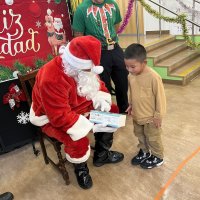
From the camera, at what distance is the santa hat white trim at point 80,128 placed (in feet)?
5.63

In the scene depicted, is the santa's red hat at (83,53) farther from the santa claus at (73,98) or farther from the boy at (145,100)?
the boy at (145,100)

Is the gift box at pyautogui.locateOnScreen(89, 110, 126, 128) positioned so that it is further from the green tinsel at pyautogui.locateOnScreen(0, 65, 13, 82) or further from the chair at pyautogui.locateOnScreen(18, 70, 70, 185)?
the green tinsel at pyautogui.locateOnScreen(0, 65, 13, 82)

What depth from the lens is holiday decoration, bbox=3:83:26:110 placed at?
2.29m

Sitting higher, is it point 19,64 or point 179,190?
point 19,64

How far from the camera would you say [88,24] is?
248 cm

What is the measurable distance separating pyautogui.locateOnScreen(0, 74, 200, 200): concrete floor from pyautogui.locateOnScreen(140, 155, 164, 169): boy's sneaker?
1.4 inches

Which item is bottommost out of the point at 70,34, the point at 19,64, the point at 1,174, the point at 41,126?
the point at 1,174

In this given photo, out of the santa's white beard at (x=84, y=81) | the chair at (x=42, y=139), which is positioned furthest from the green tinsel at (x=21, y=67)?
the santa's white beard at (x=84, y=81)

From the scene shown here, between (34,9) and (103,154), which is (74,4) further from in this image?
(103,154)

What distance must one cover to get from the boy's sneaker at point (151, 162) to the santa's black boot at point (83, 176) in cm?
47

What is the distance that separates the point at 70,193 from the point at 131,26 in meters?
5.08

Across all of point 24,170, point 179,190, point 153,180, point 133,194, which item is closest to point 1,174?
point 24,170

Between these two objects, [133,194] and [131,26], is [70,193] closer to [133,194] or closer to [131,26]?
[133,194]

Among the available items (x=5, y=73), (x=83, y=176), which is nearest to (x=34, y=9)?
(x=5, y=73)
